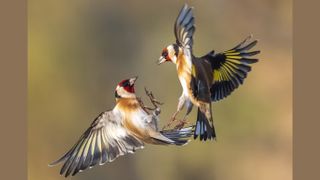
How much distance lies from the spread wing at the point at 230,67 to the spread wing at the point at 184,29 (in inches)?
2.8

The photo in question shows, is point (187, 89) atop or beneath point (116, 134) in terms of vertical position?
atop

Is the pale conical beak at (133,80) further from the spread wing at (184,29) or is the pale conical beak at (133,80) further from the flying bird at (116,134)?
the spread wing at (184,29)

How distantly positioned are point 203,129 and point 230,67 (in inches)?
6.7

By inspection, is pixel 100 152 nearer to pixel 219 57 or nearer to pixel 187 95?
pixel 187 95

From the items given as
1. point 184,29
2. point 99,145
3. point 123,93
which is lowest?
point 99,145

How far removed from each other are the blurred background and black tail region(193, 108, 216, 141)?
0.02m

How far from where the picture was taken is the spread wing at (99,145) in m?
1.90

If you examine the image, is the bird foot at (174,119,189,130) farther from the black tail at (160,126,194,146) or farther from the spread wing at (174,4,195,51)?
the spread wing at (174,4,195,51)

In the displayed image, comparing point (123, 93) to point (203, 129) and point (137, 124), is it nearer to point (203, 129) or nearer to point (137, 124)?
point (137, 124)

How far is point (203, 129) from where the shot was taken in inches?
77.7

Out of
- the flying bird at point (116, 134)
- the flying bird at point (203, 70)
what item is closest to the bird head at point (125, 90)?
the flying bird at point (116, 134)

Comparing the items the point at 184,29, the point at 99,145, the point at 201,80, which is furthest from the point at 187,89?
the point at 99,145

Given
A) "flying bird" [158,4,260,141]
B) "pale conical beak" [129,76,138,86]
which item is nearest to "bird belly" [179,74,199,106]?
"flying bird" [158,4,260,141]

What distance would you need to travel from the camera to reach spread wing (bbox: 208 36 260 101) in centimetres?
197
